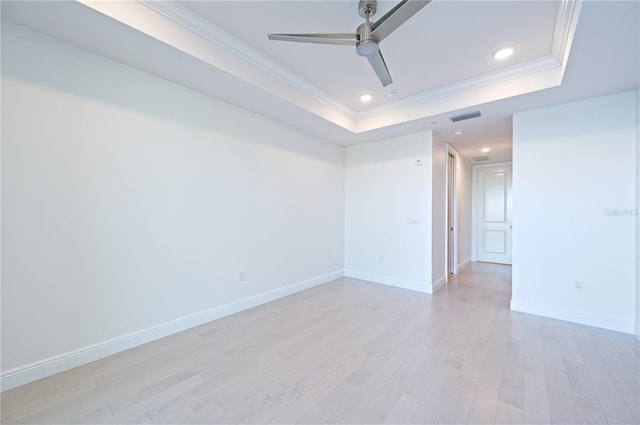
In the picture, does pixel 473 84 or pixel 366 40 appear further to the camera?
pixel 473 84

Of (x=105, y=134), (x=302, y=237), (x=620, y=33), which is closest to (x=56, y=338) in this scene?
(x=105, y=134)

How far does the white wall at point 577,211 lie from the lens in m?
2.75

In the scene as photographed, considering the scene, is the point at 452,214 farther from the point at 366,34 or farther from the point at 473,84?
the point at 366,34

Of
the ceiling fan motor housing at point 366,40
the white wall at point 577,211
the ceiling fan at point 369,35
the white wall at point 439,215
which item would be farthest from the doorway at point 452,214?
the ceiling fan motor housing at point 366,40

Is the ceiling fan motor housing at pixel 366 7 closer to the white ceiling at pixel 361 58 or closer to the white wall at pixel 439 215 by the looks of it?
the white ceiling at pixel 361 58

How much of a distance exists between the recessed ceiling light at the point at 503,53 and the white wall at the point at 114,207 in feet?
8.72

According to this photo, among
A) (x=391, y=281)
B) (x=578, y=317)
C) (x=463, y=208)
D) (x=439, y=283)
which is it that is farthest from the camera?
(x=463, y=208)

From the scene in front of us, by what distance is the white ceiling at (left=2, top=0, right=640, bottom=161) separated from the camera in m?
1.87

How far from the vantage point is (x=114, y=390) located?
183 cm

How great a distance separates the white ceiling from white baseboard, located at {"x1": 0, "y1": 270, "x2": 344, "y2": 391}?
2418 millimetres

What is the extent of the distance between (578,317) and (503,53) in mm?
2976

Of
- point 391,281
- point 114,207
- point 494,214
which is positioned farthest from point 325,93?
point 494,214

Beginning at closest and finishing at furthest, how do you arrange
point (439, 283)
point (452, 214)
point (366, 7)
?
point (366, 7), point (439, 283), point (452, 214)

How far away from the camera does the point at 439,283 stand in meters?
4.36
